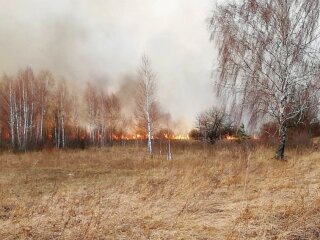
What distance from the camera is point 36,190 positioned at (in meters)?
9.45

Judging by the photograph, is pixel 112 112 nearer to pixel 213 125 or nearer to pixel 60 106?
pixel 60 106

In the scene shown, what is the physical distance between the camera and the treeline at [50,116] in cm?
3459

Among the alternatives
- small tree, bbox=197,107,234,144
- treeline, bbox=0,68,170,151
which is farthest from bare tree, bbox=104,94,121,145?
small tree, bbox=197,107,234,144

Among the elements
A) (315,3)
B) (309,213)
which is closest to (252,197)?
(309,213)

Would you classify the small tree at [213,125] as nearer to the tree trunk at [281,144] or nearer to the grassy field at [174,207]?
the tree trunk at [281,144]

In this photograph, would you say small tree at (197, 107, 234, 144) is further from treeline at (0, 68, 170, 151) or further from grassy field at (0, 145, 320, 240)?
grassy field at (0, 145, 320, 240)

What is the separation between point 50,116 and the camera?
139ft

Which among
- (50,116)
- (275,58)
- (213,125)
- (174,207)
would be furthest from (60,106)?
(174,207)

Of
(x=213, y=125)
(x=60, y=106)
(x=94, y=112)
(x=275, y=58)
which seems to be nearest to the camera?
(x=275, y=58)

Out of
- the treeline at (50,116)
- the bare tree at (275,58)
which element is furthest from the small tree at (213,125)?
the bare tree at (275,58)

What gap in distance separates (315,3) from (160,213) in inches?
460

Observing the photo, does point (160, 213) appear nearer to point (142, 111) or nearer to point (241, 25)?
point (241, 25)

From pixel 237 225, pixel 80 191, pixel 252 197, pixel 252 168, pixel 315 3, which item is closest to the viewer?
pixel 237 225

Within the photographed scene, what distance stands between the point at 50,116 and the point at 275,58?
107ft
